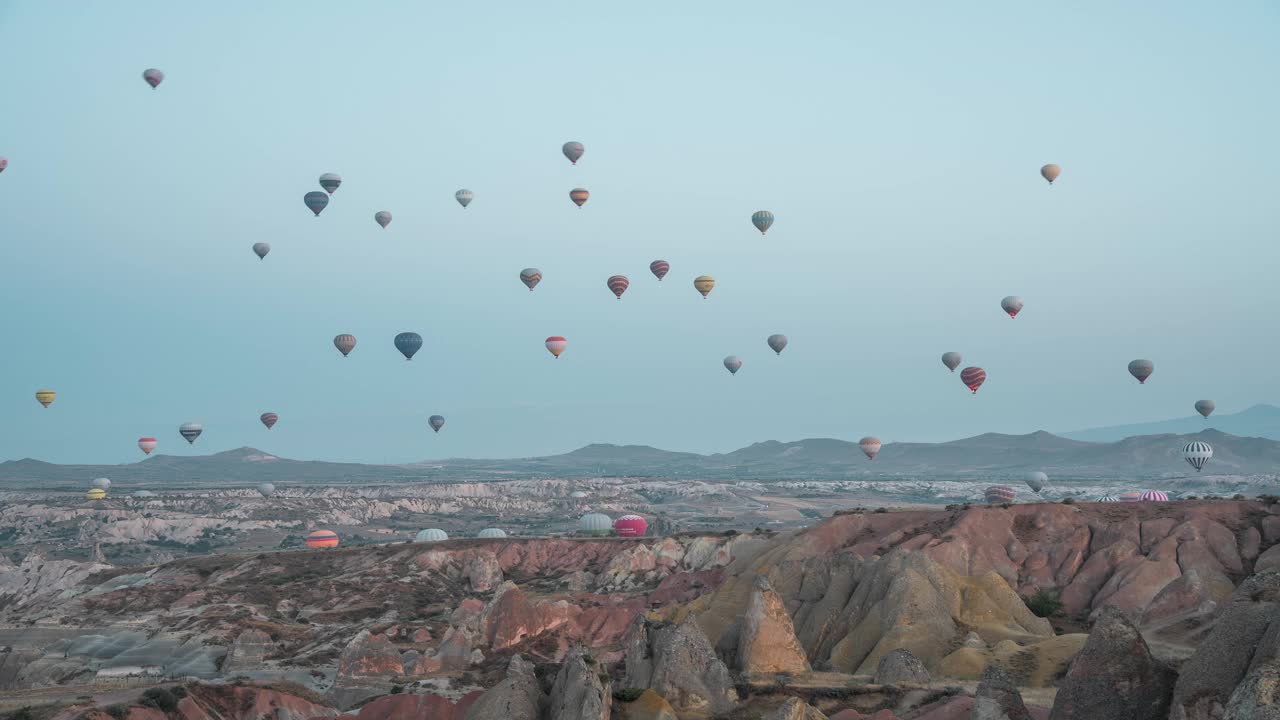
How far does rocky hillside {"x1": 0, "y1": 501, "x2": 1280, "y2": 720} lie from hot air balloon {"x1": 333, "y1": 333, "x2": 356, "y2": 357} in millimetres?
38526

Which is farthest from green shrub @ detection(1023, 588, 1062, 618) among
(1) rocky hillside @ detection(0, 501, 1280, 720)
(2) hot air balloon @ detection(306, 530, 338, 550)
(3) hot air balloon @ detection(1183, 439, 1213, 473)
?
(2) hot air balloon @ detection(306, 530, 338, 550)

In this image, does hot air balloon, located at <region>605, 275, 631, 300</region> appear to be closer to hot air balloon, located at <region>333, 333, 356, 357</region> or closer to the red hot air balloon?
the red hot air balloon

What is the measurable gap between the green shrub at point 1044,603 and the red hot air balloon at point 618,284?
7795cm

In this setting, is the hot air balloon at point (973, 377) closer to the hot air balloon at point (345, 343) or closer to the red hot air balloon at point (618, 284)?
the red hot air balloon at point (618, 284)

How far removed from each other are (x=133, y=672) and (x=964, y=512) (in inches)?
2650

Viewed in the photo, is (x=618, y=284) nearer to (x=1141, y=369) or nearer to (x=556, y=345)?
(x=556, y=345)

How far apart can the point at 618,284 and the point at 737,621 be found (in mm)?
91598

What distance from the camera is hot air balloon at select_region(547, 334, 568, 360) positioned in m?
159

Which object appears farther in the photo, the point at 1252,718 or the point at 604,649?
the point at 604,649

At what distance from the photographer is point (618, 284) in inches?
5753


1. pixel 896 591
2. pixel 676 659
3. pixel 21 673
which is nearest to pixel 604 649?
pixel 896 591

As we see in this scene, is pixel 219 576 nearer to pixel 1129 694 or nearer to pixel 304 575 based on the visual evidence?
pixel 304 575

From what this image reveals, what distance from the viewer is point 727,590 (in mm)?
73938

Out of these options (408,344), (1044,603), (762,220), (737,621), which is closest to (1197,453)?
(762,220)
